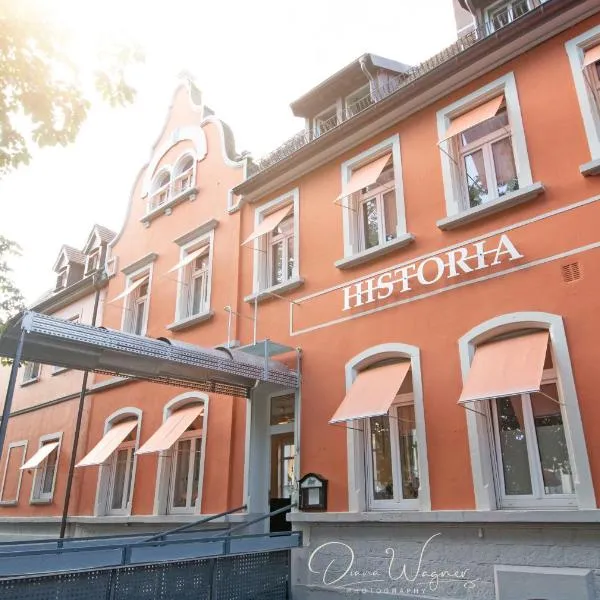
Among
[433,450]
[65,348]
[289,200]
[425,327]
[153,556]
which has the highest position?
Result: [289,200]

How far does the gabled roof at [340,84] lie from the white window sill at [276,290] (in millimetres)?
3981

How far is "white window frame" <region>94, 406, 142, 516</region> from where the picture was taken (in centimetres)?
1282

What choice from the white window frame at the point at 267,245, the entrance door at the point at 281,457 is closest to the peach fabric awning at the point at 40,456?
the entrance door at the point at 281,457

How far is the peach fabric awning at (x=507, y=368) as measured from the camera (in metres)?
6.59

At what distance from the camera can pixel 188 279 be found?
1334 cm

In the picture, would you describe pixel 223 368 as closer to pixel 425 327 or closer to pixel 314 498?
pixel 314 498

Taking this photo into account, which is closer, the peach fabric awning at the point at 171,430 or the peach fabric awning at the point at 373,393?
the peach fabric awning at the point at 373,393

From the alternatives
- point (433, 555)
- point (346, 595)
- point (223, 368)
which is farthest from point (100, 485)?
point (433, 555)

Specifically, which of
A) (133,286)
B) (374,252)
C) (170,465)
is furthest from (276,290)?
(133,286)

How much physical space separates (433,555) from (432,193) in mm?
5174

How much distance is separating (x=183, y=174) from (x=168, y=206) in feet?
3.06

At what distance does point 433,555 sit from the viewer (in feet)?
23.8

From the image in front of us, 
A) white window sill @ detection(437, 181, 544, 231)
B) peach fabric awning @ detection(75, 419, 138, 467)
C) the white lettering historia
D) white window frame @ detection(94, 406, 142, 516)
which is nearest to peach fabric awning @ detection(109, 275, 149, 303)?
white window frame @ detection(94, 406, 142, 516)

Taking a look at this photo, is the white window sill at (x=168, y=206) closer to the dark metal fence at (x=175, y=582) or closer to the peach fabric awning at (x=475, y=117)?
the peach fabric awning at (x=475, y=117)
